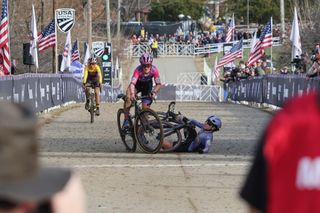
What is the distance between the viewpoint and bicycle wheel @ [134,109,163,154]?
1401cm

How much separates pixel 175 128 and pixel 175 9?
323 ft

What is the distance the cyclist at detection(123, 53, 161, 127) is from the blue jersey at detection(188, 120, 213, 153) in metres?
0.91

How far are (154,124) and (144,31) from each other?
7748 centimetres

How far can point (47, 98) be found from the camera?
28688mm

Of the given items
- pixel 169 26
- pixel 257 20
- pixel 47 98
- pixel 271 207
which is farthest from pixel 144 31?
pixel 271 207

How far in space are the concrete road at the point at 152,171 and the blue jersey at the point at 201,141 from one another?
169 mm

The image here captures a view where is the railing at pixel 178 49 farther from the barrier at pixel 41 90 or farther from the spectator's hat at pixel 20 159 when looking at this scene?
the spectator's hat at pixel 20 159

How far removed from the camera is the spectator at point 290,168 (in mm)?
3174

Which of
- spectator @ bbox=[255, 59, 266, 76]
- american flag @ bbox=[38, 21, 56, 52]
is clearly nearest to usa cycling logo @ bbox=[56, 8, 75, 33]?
american flag @ bbox=[38, 21, 56, 52]

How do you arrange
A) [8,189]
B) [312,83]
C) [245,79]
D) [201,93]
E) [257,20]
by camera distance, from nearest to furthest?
[8,189] < [312,83] < [245,79] < [201,93] < [257,20]

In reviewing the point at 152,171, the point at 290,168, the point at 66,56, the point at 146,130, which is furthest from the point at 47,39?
the point at 290,168

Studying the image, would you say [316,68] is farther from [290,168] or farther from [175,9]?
[175,9]

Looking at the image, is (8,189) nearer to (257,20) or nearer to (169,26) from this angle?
(169,26)

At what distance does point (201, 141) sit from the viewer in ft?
46.6
